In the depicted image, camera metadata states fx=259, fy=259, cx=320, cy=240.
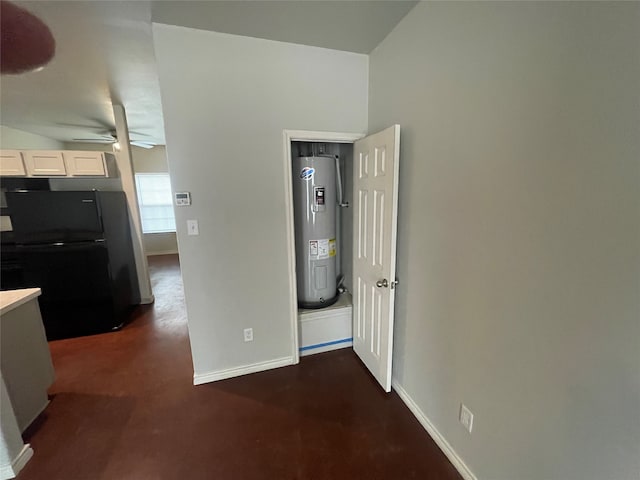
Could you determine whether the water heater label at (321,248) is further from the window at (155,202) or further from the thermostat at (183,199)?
the window at (155,202)

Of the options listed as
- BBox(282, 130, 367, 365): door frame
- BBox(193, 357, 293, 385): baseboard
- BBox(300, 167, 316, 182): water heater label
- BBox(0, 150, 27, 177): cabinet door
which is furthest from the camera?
BBox(0, 150, 27, 177): cabinet door

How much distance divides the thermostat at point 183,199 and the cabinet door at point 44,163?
2464mm

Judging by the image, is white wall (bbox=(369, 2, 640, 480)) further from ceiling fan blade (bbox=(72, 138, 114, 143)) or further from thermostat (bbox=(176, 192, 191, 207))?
ceiling fan blade (bbox=(72, 138, 114, 143))

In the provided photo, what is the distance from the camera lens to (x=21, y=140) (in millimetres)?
3904

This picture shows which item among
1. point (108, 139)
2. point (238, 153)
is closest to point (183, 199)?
point (238, 153)

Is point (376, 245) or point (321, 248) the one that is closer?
point (376, 245)

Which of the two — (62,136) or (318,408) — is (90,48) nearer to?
(318,408)

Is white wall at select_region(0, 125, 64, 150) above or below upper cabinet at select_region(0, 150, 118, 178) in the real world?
above

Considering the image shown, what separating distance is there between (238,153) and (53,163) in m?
2.80

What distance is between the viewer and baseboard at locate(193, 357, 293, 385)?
209 centimetres

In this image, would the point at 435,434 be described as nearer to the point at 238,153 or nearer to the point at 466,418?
the point at 466,418

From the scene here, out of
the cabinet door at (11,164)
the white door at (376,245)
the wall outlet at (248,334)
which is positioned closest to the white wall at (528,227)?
the white door at (376,245)

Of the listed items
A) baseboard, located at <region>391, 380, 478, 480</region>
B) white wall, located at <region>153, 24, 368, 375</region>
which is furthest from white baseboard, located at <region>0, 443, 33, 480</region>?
baseboard, located at <region>391, 380, 478, 480</region>

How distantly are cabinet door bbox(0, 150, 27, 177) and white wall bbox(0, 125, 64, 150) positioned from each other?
1.05 m
